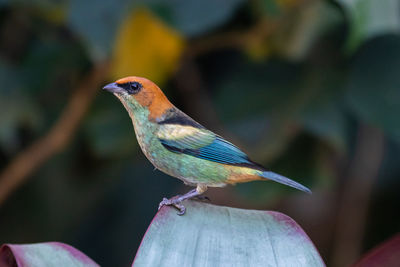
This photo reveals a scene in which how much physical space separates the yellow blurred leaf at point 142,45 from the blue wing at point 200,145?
783 mm

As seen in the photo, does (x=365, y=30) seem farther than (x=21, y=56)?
No

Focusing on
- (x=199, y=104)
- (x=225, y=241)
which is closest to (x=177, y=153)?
(x=225, y=241)

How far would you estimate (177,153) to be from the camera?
726 mm

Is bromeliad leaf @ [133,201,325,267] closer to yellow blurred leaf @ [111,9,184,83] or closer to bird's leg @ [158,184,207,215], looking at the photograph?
bird's leg @ [158,184,207,215]

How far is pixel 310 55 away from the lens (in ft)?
5.96

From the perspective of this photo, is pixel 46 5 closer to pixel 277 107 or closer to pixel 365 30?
pixel 277 107

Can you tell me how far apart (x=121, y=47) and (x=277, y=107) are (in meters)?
0.49

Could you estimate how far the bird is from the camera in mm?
685

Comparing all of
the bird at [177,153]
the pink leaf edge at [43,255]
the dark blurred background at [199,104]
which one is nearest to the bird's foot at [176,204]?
the bird at [177,153]

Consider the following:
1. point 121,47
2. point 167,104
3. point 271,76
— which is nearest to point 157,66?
point 121,47

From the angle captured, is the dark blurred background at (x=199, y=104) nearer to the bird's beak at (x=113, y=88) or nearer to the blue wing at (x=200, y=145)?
the blue wing at (x=200, y=145)

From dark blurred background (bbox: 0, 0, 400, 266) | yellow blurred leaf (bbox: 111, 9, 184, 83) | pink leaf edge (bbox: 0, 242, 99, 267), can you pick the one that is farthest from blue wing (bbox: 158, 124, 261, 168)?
yellow blurred leaf (bbox: 111, 9, 184, 83)

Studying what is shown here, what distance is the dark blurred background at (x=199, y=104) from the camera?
1538 mm

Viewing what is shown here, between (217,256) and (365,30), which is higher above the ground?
(365,30)
